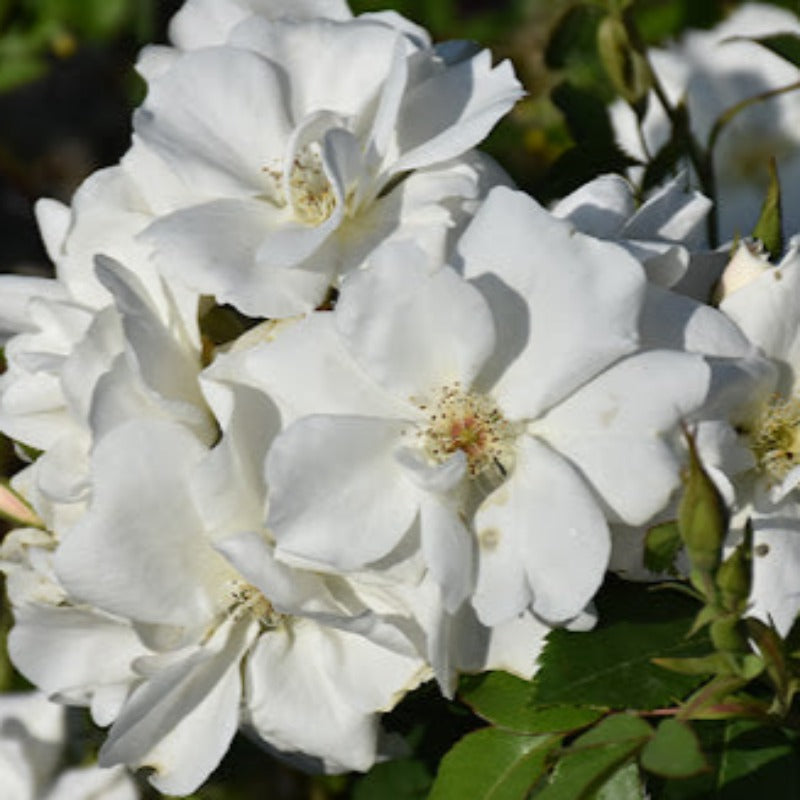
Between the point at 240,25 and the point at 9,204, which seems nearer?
the point at 240,25

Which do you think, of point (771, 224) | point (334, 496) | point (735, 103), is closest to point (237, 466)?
point (334, 496)

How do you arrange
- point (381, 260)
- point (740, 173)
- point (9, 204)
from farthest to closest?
point (9, 204), point (740, 173), point (381, 260)

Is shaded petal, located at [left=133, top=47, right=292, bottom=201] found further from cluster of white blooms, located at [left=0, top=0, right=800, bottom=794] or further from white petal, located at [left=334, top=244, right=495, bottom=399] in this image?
white petal, located at [left=334, top=244, right=495, bottom=399]

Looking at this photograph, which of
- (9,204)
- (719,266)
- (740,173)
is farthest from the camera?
(9,204)

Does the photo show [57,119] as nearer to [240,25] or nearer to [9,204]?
[9,204]

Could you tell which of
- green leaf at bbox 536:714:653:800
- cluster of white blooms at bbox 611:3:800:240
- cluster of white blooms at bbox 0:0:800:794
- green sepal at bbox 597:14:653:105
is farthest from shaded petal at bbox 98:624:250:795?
cluster of white blooms at bbox 611:3:800:240

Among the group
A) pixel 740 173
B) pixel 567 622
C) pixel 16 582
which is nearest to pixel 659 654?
pixel 567 622

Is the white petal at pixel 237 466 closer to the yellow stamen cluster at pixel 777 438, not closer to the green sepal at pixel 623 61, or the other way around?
the yellow stamen cluster at pixel 777 438

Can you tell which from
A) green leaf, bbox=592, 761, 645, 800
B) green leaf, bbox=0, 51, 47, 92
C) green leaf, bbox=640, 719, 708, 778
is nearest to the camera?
green leaf, bbox=640, 719, 708, 778
